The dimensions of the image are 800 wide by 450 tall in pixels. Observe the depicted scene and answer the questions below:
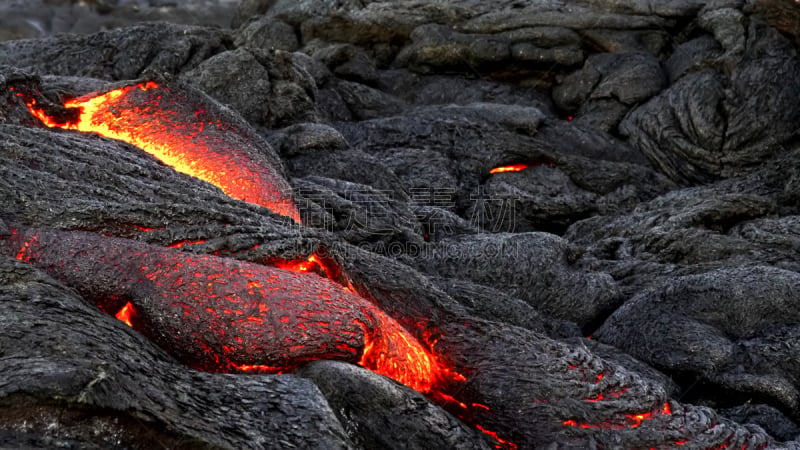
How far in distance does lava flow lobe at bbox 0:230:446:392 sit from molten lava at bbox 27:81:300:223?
2107 millimetres

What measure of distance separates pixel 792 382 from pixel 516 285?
255 cm

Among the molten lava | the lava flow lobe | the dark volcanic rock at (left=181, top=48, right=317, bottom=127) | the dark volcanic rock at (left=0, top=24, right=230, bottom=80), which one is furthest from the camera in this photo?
the dark volcanic rock at (left=0, top=24, right=230, bottom=80)

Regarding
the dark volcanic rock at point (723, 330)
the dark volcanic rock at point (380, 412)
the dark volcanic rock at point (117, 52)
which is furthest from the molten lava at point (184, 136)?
the dark volcanic rock at point (117, 52)

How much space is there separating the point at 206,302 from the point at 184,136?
2972 mm

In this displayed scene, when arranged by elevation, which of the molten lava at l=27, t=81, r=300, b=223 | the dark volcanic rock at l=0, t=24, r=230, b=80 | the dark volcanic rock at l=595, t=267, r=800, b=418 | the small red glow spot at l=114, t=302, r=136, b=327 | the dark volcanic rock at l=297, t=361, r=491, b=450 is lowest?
the dark volcanic rock at l=595, t=267, r=800, b=418

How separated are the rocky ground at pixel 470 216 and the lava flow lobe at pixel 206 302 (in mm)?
150

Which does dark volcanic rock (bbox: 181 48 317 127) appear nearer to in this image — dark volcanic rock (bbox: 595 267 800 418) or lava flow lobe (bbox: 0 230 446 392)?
dark volcanic rock (bbox: 595 267 800 418)

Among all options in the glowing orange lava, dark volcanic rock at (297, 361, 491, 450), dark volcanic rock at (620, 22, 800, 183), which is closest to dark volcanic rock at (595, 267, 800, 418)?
dark volcanic rock at (297, 361, 491, 450)

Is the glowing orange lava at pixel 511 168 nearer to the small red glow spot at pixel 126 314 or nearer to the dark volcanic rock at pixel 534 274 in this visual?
the dark volcanic rock at pixel 534 274

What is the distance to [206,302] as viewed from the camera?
4832 millimetres

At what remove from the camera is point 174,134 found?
24.2ft

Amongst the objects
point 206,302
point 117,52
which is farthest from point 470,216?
point 206,302

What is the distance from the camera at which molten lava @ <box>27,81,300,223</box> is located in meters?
7.19

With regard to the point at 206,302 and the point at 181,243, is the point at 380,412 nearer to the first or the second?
the point at 206,302
